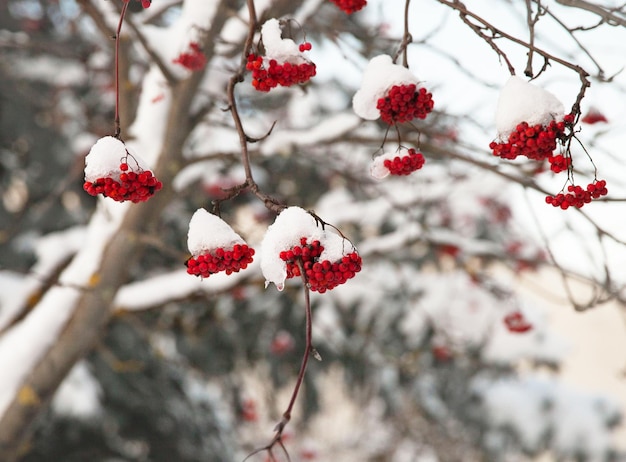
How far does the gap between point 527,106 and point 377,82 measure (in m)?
0.36

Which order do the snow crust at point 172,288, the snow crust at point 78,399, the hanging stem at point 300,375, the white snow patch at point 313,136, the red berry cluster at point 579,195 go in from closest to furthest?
the hanging stem at point 300,375
the red berry cluster at point 579,195
the white snow patch at point 313,136
the snow crust at point 172,288
the snow crust at point 78,399

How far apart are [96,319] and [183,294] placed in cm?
51

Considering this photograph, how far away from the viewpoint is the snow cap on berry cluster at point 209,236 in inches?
46.1

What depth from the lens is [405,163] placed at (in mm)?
1481

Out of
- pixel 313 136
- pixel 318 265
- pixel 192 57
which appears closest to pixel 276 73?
pixel 318 265

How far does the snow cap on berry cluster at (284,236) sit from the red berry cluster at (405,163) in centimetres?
43

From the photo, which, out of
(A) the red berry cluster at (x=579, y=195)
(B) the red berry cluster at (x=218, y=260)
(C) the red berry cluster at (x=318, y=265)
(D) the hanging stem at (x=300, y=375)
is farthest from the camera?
(A) the red berry cluster at (x=579, y=195)

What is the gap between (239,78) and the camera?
1277mm

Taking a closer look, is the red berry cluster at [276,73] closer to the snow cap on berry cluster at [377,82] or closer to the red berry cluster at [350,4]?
the snow cap on berry cluster at [377,82]

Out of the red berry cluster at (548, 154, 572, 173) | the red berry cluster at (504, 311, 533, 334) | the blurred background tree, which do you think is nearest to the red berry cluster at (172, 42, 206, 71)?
the blurred background tree

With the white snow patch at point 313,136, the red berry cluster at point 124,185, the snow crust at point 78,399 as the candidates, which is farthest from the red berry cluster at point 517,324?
the snow crust at point 78,399

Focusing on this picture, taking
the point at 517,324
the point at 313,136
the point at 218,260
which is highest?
the point at 218,260

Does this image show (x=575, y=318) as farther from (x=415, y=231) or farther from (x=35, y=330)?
(x=35, y=330)

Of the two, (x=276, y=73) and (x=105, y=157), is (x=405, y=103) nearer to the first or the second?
(x=276, y=73)
